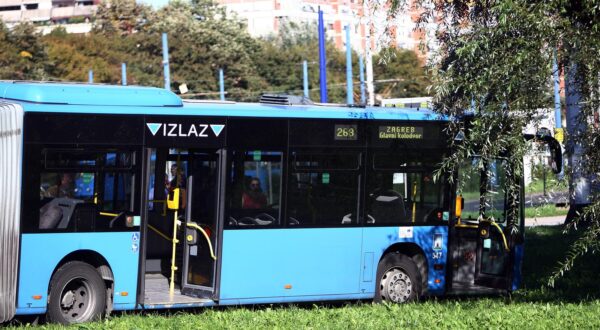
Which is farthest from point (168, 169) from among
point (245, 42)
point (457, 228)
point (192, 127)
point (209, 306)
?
point (245, 42)

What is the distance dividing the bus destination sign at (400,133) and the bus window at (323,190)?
1.96 ft

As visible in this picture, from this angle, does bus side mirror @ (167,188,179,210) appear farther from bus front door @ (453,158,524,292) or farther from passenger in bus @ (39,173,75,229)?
bus front door @ (453,158,524,292)

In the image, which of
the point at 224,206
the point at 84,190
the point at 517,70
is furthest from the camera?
the point at 224,206

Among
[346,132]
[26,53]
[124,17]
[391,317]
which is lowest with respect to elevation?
[391,317]

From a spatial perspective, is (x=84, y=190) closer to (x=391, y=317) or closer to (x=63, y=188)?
(x=63, y=188)

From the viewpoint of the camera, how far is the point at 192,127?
13.7 metres

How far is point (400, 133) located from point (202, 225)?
335 cm

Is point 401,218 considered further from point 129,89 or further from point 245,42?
point 245,42

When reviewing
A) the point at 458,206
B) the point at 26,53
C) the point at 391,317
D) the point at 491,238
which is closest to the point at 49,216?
the point at 391,317

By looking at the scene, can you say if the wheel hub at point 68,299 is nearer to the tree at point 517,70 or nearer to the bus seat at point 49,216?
the bus seat at point 49,216

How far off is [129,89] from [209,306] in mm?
3084

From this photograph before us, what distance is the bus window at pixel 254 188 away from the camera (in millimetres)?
13836

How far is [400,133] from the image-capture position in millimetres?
15266

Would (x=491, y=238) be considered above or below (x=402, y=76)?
below
